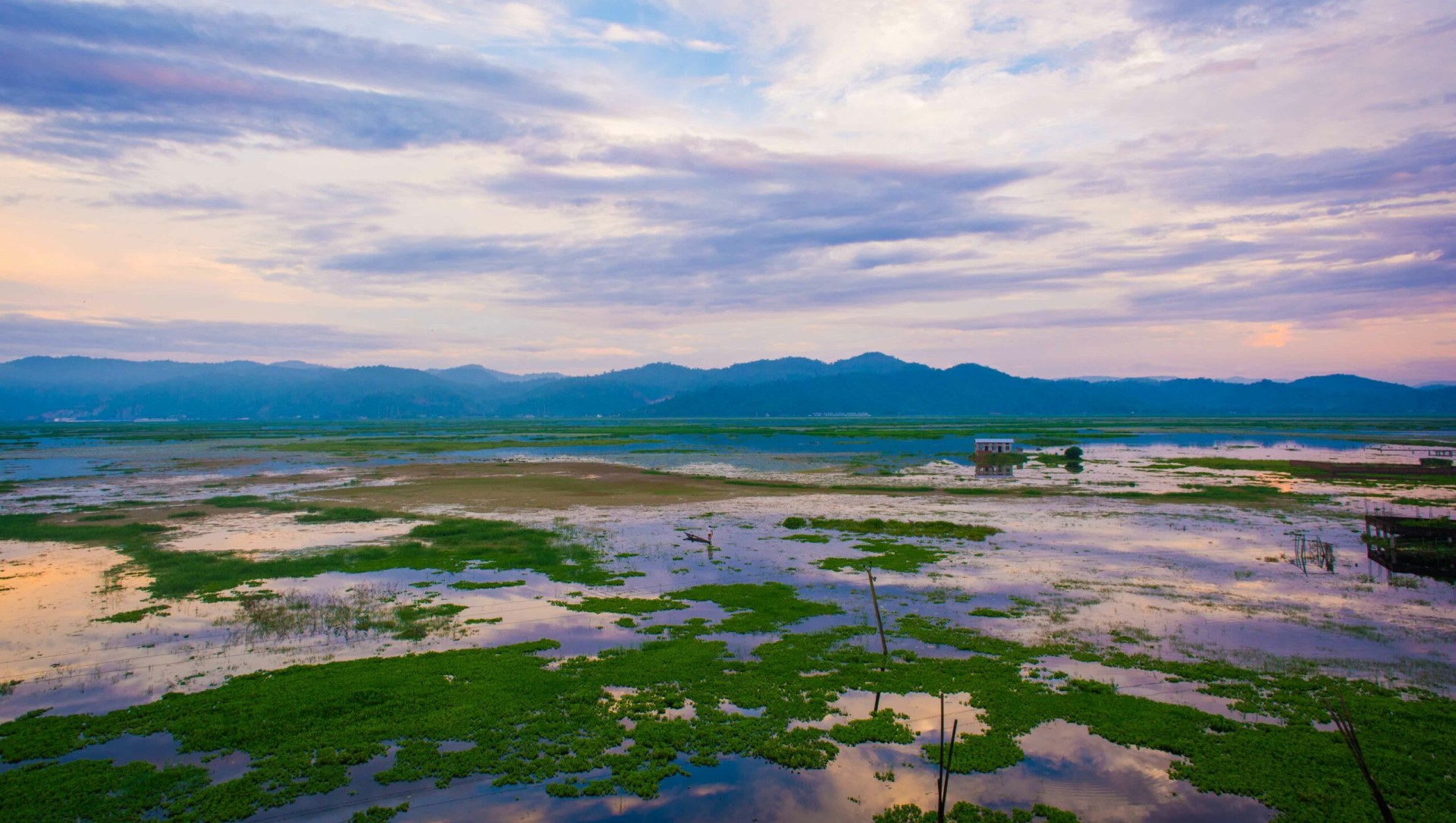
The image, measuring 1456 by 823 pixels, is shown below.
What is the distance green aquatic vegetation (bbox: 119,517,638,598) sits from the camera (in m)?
25.6

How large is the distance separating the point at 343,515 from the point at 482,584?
68.4 ft

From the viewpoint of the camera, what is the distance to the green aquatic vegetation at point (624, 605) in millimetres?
21797

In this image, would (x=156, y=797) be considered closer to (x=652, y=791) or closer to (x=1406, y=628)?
(x=652, y=791)

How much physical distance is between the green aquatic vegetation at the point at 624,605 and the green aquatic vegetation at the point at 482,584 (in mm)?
3043

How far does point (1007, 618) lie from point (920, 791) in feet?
33.6

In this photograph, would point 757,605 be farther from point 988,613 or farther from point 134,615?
point 134,615

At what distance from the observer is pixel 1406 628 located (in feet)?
64.1

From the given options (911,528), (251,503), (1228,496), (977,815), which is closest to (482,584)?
(977,815)

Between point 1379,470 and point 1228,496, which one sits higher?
point 1379,470

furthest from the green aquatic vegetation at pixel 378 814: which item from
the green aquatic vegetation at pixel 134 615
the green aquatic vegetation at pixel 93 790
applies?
the green aquatic vegetation at pixel 134 615

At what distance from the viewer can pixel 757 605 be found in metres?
22.2

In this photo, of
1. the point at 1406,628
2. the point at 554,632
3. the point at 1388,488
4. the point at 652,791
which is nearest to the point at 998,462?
the point at 1388,488

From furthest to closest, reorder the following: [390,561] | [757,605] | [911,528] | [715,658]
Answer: [911,528] → [390,561] → [757,605] → [715,658]

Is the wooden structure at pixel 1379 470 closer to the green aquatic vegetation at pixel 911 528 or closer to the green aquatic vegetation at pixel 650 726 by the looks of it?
the green aquatic vegetation at pixel 911 528
